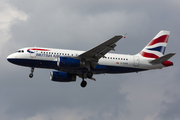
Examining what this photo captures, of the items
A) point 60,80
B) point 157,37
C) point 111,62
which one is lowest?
point 60,80

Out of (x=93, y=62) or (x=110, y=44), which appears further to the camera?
(x=93, y=62)

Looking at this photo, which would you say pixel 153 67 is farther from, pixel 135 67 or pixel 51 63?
pixel 51 63

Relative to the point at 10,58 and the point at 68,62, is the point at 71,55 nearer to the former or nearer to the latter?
the point at 68,62

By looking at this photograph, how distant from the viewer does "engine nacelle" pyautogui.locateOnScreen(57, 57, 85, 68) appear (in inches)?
1655

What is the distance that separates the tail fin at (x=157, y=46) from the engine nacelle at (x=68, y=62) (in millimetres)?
11162

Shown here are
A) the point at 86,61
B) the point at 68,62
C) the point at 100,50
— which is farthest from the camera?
the point at 86,61

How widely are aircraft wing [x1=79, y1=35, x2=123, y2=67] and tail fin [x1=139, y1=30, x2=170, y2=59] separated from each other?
8784mm

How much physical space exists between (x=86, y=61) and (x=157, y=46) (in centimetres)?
1324

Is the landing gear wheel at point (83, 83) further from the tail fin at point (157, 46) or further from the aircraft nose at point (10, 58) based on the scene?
the aircraft nose at point (10, 58)

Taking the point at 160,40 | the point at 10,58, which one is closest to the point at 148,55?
the point at 160,40

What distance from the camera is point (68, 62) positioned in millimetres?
42281

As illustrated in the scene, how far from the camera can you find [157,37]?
51438 mm

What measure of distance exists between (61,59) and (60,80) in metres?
7.08

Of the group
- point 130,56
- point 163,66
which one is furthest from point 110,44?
point 163,66
